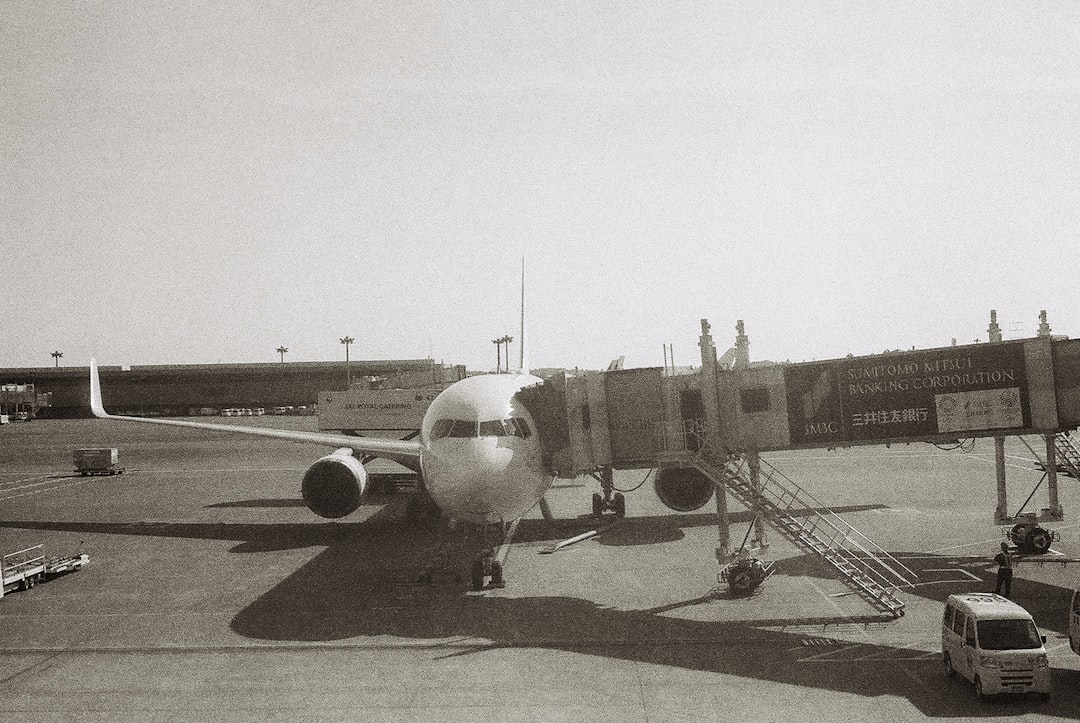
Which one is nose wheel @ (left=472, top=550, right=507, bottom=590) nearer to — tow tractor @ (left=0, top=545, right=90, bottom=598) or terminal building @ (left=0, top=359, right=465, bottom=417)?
tow tractor @ (left=0, top=545, right=90, bottom=598)

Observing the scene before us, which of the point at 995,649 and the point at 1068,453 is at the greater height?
the point at 1068,453

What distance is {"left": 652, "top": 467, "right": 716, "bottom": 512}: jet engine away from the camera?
26312 mm

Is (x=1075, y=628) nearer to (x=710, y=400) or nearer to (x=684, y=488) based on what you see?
(x=710, y=400)

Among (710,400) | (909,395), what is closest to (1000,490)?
(909,395)

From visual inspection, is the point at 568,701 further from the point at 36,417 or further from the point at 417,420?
the point at 36,417

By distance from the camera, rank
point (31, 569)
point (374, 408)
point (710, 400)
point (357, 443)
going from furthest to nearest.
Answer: point (374, 408) → point (357, 443) → point (31, 569) → point (710, 400)

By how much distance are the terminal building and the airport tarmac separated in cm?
10816

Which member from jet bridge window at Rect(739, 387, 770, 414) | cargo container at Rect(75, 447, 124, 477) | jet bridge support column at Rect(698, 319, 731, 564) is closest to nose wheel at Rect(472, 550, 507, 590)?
jet bridge support column at Rect(698, 319, 731, 564)

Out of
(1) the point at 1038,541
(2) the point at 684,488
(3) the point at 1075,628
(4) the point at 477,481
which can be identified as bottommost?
(1) the point at 1038,541

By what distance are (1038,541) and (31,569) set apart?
3089 centimetres

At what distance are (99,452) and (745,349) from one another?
46.9 m

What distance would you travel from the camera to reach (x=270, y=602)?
68.5ft

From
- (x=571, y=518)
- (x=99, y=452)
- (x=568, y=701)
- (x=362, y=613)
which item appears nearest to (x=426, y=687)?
(x=568, y=701)

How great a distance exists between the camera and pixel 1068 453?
24453mm
